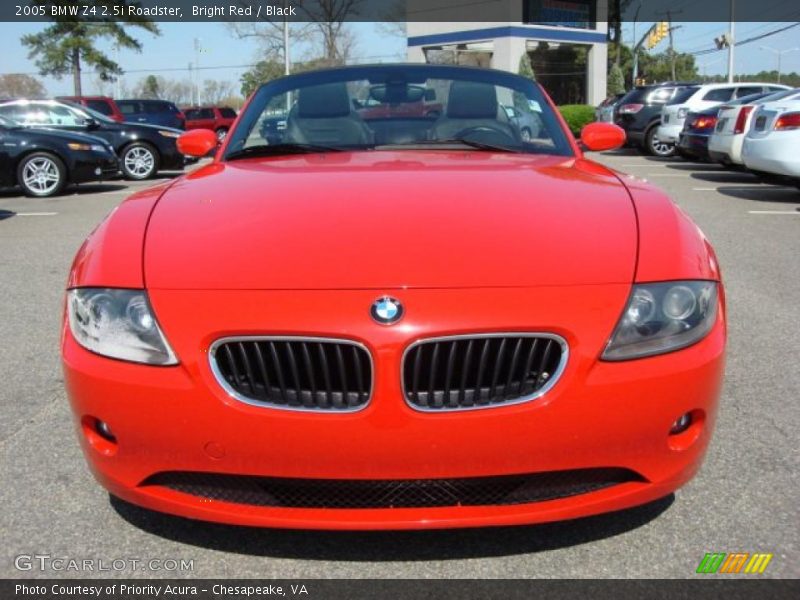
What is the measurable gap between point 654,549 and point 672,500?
312mm

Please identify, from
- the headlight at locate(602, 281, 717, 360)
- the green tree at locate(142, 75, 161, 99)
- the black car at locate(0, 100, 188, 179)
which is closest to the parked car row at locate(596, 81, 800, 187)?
the headlight at locate(602, 281, 717, 360)

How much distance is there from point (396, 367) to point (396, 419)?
127mm

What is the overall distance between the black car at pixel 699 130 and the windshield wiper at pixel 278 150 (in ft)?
40.6

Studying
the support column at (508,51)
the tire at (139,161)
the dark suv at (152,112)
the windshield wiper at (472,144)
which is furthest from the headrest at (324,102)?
the support column at (508,51)

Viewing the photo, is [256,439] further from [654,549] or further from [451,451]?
[654,549]

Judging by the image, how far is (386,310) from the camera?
2.04m

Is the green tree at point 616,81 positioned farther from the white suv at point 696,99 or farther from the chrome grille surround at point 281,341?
the chrome grille surround at point 281,341

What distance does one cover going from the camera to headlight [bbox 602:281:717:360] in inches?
81.7

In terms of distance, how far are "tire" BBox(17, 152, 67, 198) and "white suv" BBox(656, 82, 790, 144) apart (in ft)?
41.8

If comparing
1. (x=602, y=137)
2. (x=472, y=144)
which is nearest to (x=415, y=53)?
(x=602, y=137)

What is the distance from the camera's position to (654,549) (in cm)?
231

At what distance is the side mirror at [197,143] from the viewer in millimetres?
3824

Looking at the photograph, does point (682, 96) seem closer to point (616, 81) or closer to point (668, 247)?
point (668, 247)

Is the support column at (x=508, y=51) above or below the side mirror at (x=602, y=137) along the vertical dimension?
above
